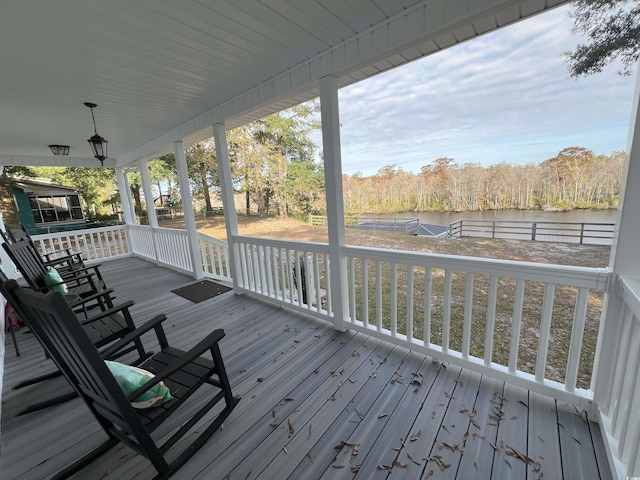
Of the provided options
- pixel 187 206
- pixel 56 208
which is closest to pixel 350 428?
pixel 187 206

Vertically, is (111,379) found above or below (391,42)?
below

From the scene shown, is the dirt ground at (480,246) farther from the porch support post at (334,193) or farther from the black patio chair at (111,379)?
the black patio chair at (111,379)

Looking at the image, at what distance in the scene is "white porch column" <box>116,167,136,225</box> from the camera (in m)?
6.96

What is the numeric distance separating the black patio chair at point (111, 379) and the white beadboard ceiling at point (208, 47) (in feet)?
5.99

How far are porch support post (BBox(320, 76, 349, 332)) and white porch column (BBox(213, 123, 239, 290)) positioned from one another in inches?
68.5

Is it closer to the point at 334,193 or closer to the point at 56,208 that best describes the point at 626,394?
the point at 334,193

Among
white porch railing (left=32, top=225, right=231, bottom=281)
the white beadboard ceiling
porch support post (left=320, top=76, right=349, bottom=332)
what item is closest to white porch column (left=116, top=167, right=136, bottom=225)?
white porch railing (left=32, top=225, right=231, bottom=281)

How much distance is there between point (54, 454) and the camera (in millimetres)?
1563

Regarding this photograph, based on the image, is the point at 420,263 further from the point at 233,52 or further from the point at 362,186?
the point at 362,186

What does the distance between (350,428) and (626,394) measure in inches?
57.0

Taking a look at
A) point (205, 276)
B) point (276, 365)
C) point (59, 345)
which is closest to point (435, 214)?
point (276, 365)

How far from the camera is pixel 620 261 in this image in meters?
1.39

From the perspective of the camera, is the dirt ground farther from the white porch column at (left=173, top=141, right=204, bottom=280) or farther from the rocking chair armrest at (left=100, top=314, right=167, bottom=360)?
the rocking chair armrest at (left=100, top=314, right=167, bottom=360)

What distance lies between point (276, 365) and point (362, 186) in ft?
11.7
